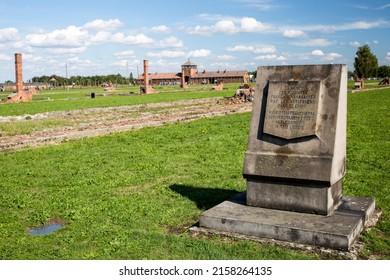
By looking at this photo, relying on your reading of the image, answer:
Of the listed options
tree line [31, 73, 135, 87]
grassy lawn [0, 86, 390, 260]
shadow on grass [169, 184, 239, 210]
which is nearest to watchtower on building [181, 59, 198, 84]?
tree line [31, 73, 135, 87]

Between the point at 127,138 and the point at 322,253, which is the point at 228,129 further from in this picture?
the point at 322,253

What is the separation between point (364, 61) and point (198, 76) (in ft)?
190

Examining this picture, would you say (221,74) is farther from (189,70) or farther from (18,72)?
(18,72)

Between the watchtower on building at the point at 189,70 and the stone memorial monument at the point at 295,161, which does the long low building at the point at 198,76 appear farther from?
the stone memorial monument at the point at 295,161

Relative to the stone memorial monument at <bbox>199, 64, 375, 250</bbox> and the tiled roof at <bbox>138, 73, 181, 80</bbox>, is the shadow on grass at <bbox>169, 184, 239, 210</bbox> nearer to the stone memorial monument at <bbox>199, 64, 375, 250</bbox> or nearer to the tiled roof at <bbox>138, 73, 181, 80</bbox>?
the stone memorial monument at <bbox>199, 64, 375, 250</bbox>

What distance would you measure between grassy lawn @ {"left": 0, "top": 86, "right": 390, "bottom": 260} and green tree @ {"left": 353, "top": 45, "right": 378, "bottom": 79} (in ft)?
311

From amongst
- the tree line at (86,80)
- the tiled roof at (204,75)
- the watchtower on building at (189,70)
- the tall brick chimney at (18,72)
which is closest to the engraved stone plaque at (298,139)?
the tall brick chimney at (18,72)

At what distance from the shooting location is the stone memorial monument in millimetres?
5422

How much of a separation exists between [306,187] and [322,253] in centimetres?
107

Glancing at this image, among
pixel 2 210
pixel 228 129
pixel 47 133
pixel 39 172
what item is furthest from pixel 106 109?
pixel 2 210

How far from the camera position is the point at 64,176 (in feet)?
29.9

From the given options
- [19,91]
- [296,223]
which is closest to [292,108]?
[296,223]

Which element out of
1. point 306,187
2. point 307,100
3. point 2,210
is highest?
point 307,100

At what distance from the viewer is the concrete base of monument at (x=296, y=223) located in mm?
4961
